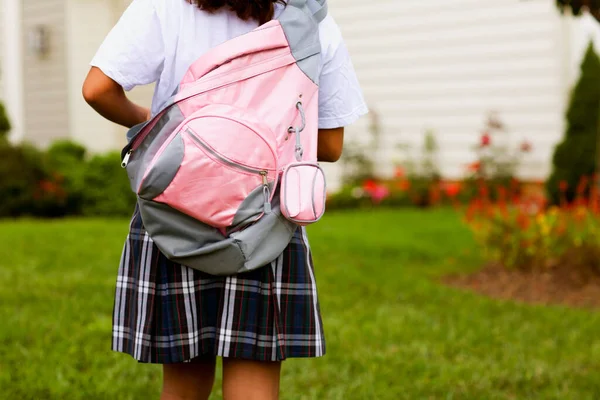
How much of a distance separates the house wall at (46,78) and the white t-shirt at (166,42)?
11.3 metres

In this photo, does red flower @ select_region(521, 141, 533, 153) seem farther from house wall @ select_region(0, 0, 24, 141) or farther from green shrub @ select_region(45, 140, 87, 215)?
house wall @ select_region(0, 0, 24, 141)

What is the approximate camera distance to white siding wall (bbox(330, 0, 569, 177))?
912 cm

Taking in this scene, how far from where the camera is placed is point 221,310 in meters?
1.79

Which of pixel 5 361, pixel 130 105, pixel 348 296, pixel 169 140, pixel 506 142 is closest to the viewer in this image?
pixel 169 140

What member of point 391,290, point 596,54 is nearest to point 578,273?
point 391,290

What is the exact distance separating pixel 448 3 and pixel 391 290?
5.74 metres

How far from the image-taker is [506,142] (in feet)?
30.7

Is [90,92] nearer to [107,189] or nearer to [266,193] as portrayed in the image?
[266,193]

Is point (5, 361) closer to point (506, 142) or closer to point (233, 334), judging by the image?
point (233, 334)

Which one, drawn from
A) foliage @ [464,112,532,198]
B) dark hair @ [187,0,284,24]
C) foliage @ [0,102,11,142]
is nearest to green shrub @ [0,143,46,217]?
foliage @ [0,102,11,142]

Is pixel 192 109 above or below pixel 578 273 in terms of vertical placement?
above

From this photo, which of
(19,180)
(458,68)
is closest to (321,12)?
(19,180)

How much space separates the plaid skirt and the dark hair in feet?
1.64

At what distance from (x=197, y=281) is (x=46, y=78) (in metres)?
11.9
